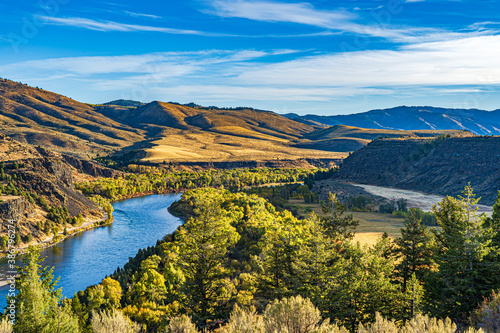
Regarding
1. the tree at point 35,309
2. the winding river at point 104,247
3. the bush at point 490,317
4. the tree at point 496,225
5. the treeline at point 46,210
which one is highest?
the tree at point 496,225

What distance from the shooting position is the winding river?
58938 mm

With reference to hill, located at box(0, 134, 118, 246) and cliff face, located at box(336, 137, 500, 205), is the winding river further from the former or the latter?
cliff face, located at box(336, 137, 500, 205)

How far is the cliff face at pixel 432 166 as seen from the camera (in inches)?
4102

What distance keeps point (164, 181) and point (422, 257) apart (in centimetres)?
14445

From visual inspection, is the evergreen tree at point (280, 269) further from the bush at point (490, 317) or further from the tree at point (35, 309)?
the tree at point (35, 309)

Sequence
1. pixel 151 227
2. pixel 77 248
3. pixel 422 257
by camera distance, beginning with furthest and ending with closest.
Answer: pixel 151 227, pixel 77 248, pixel 422 257

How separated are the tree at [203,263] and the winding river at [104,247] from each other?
2576 centimetres

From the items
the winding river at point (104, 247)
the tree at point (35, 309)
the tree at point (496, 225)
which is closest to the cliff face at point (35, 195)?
the winding river at point (104, 247)

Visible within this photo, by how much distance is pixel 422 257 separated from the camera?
93.9ft

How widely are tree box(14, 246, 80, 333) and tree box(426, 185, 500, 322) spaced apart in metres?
22.8

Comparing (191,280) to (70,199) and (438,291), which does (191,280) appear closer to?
(438,291)

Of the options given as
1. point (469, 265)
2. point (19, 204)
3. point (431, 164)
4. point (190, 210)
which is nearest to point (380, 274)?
point (469, 265)

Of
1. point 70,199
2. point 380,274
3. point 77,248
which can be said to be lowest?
point 77,248

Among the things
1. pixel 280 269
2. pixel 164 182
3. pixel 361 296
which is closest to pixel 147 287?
pixel 280 269
